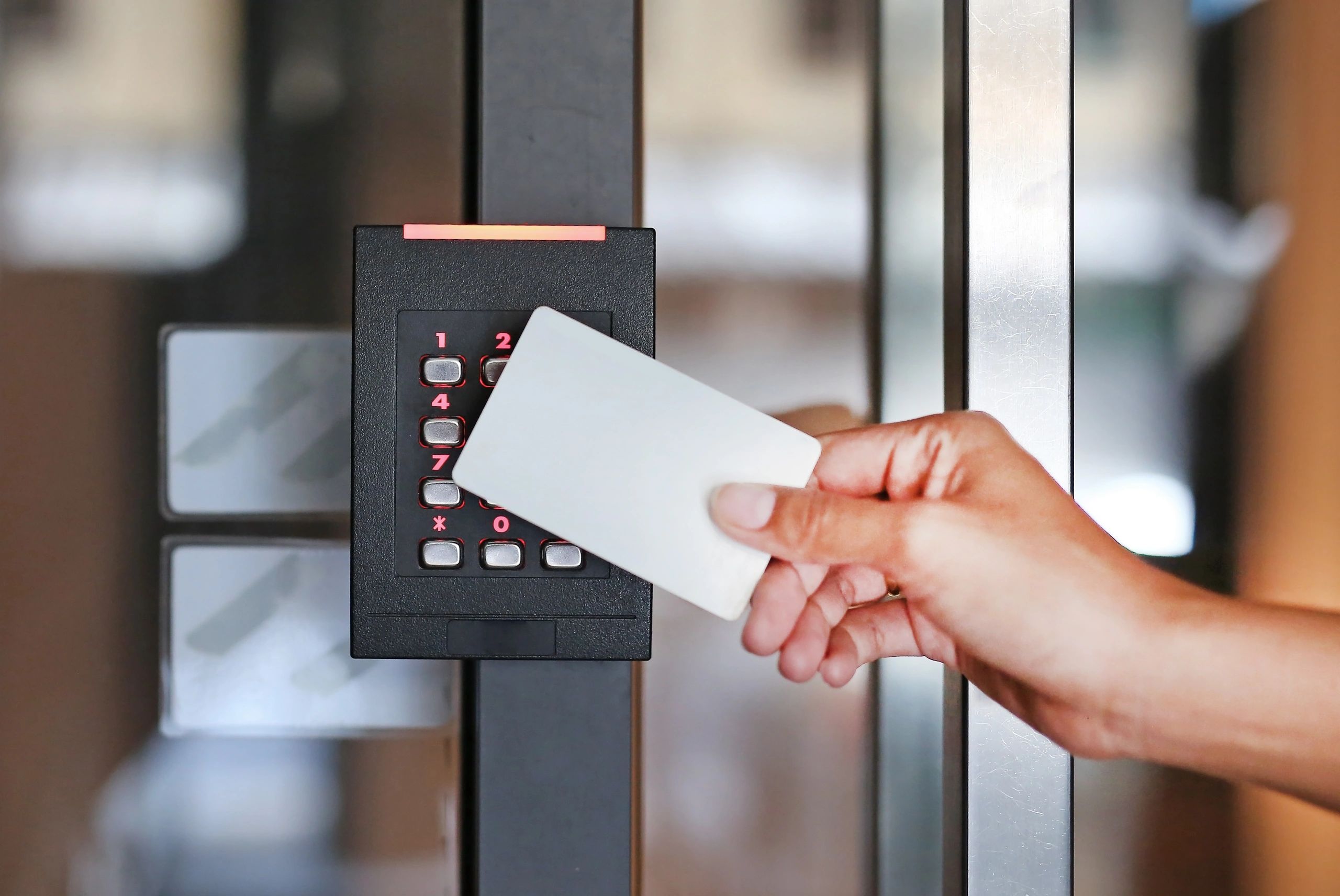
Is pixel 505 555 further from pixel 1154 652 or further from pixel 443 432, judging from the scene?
pixel 1154 652

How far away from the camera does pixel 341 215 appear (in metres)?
0.59

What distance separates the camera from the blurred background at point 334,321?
0.59 metres

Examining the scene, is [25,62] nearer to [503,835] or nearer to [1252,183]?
[503,835]

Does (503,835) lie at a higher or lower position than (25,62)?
lower

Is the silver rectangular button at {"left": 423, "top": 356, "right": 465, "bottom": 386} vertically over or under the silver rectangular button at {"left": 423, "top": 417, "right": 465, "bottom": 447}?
over

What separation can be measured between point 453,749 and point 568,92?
464 mm

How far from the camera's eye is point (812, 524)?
32 cm

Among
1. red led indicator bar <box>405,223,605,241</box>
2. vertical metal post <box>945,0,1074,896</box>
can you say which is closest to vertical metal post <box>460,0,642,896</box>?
red led indicator bar <box>405,223,605,241</box>

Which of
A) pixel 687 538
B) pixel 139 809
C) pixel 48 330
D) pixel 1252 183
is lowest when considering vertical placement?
pixel 139 809

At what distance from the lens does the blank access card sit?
12.2 inches

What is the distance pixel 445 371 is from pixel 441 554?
7cm

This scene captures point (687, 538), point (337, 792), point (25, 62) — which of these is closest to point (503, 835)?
point (687, 538)

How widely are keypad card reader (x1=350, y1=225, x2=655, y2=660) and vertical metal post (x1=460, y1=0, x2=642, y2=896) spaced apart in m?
0.05

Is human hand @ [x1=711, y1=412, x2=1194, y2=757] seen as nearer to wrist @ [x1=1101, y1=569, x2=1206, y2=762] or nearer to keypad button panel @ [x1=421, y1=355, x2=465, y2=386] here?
wrist @ [x1=1101, y1=569, x2=1206, y2=762]
